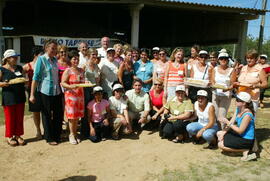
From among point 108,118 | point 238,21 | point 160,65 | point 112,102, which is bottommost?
point 108,118

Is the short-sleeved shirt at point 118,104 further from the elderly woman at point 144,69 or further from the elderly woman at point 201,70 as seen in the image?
the elderly woman at point 201,70

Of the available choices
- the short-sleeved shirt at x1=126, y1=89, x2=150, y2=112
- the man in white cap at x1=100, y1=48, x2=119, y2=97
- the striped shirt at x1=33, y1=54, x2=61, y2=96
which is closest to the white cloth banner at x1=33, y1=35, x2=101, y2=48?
the man in white cap at x1=100, y1=48, x2=119, y2=97

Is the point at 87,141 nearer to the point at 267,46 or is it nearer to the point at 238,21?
the point at 238,21

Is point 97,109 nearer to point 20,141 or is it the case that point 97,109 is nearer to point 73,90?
point 73,90

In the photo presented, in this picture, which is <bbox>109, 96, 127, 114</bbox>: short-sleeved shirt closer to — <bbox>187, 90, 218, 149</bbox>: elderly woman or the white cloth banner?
<bbox>187, 90, 218, 149</bbox>: elderly woman

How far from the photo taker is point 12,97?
4.30 m

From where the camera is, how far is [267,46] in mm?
57969

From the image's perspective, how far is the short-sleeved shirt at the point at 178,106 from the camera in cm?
477

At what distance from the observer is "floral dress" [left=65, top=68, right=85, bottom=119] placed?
14.4 ft

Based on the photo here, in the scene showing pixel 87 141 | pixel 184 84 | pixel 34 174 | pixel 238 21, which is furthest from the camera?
pixel 238 21

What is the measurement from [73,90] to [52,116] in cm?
69

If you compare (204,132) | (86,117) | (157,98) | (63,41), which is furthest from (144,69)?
(63,41)

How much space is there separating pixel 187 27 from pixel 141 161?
13.5m

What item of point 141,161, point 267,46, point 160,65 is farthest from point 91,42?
point 267,46
